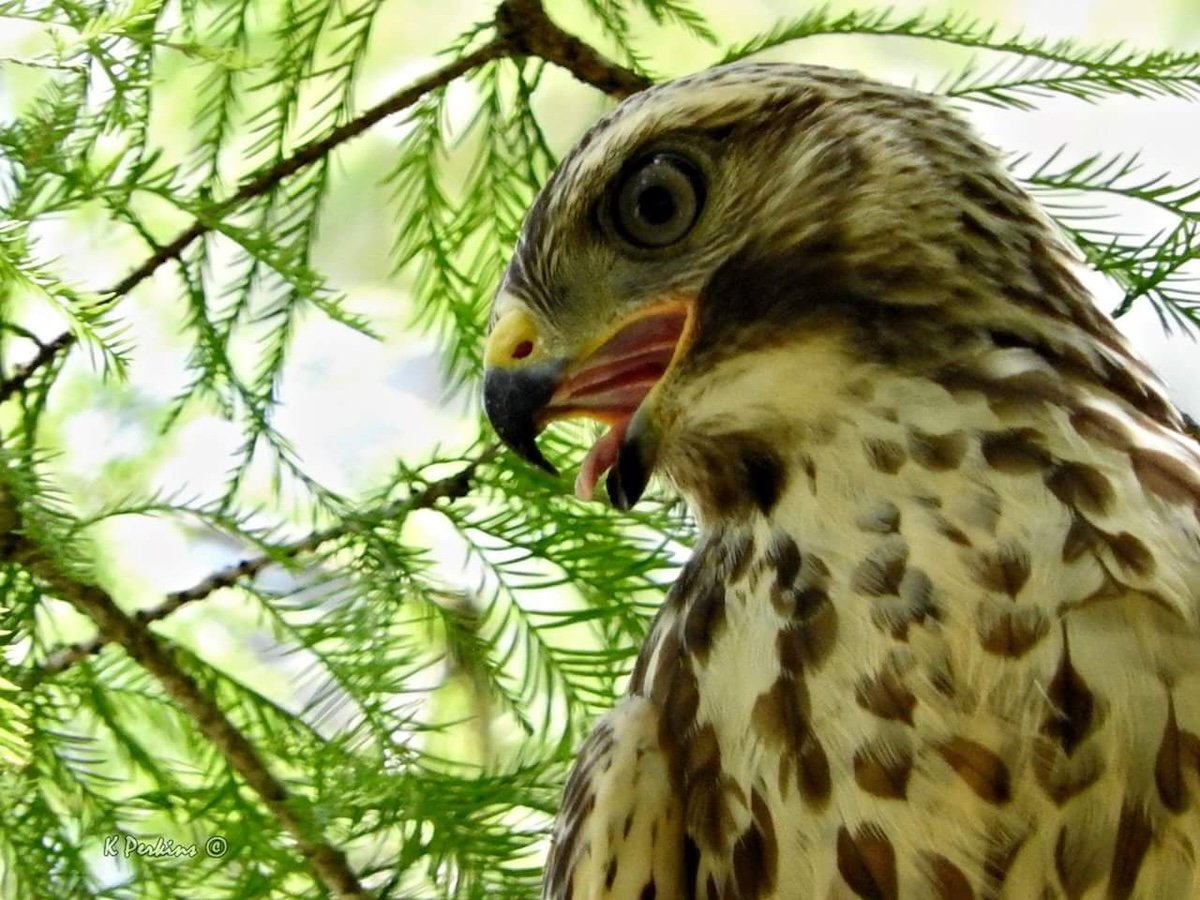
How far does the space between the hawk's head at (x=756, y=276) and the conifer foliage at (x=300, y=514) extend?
0.67ft

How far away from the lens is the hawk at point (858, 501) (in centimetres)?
78

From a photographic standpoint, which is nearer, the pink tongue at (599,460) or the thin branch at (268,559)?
the pink tongue at (599,460)

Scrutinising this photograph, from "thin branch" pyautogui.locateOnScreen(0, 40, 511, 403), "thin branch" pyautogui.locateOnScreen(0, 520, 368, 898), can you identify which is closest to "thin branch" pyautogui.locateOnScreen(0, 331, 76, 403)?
"thin branch" pyautogui.locateOnScreen(0, 40, 511, 403)

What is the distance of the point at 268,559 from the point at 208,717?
0.45 feet

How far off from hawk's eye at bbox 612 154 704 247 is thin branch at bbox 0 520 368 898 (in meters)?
0.44

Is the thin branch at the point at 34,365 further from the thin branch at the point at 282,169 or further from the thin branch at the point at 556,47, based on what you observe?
the thin branch at the point at 556,47

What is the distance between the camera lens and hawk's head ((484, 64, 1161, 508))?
0.88 m

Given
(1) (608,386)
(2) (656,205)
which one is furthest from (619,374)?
(2) (656,205)

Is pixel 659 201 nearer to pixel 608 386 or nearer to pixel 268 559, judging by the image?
pixel 608 386

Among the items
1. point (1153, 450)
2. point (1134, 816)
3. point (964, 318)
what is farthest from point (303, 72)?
point (1134, 816)

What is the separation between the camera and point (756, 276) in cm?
89

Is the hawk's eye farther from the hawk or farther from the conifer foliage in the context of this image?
the conifer foliage

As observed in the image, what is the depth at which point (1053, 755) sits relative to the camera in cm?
78

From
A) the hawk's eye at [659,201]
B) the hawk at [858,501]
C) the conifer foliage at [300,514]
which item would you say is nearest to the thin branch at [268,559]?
the conifer foliage at [300,514]
